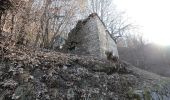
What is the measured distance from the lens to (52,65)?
6.90 meters

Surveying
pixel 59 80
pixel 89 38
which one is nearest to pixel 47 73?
pixel 59 80

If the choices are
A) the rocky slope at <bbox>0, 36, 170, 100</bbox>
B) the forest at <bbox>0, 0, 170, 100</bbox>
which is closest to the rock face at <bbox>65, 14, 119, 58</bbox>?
the forest at <bbox>0, 0, 170, 100</bbox>

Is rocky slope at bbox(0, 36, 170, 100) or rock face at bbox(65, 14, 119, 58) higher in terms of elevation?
rock face at bbox(65, 14, 119, 58)

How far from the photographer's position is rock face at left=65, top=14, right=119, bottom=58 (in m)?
14.7

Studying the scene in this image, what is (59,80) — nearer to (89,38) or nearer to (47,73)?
(47,73)

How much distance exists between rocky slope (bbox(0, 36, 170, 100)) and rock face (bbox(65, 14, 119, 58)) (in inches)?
248

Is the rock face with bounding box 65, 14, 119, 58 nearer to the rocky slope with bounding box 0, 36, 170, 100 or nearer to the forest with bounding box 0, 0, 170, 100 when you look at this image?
the forest with bounding box 0, 0, 170, 100

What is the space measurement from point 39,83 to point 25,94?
56 cm

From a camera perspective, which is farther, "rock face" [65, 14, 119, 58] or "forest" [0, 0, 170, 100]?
"rock face" [65, 14, 119, 58]

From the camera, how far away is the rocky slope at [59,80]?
565 centimetres

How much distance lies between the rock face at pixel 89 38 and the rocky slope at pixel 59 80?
6.29m

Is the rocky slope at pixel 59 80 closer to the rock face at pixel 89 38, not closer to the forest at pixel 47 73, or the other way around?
the forest at pixel 47 73

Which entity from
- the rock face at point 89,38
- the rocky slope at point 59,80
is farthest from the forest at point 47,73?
the rock face at point 89,38

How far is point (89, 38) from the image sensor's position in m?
15.3
